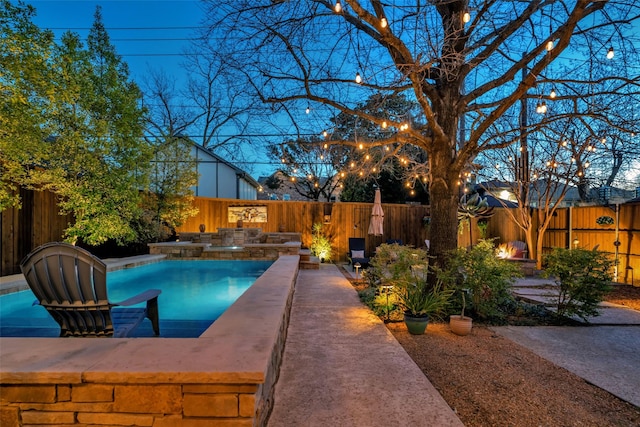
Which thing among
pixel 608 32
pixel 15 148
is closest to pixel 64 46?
pixel 15 148

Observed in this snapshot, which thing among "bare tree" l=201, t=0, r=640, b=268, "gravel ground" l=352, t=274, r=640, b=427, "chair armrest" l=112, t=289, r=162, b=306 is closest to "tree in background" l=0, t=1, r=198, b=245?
"bare tree" l=201, t=0, r=640, b=268

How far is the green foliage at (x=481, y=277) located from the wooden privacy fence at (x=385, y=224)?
538 centimetres

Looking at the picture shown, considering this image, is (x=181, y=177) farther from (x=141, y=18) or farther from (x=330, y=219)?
(x=141, y=18)

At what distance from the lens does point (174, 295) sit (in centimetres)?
601

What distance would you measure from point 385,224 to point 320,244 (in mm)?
2796

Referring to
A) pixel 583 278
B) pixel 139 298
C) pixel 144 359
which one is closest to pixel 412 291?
pixel 583 278

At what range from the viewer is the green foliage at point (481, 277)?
448 centimetres

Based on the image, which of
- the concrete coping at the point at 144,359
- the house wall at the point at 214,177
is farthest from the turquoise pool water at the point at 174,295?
the house wall at the point at 214,177

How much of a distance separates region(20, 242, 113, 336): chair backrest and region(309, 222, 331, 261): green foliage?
874cm

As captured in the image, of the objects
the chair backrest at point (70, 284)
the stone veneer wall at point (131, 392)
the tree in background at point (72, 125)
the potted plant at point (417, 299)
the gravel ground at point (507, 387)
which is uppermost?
the tree in background at point (72, 125)

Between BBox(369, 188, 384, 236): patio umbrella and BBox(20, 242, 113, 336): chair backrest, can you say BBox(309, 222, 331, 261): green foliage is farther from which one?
BBox(20, 242, 113, 336): chair backrest

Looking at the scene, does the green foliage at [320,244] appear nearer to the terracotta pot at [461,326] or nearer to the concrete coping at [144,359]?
the terracotta pot at [461,326]

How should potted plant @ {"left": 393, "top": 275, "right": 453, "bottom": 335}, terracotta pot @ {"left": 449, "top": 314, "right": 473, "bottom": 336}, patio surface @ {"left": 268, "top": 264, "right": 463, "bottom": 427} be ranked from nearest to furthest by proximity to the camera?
patio surface @ {"left": 268, "top": 264, "right": 463, "bottom": 427}
terracotta pot @ {"left": 449, "top": 314, "right": 473, "bottom": 336}
potted plant @ {"left": 393, "top": 275, "right": 453, "bottom": 335}

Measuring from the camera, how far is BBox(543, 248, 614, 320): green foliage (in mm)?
4383
